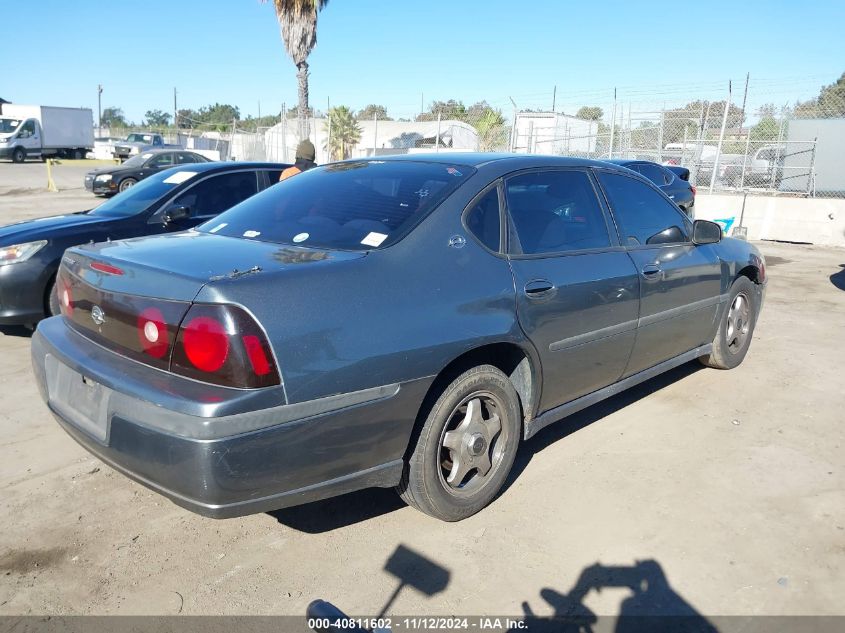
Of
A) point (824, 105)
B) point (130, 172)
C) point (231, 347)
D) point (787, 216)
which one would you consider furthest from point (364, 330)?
point (130, 172)

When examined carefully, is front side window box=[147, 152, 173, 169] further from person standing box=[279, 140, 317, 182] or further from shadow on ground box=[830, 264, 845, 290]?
shadow on ground box=[830, 264, 845, 290]

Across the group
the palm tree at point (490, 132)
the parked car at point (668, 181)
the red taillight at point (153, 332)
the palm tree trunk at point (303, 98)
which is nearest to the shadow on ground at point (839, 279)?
the parked car at point (668, 181)

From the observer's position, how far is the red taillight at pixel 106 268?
9.10 feet

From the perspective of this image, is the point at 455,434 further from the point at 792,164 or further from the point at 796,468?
the point at 792,164

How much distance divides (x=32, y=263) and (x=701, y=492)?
501 centimetres

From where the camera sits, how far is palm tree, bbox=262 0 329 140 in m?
19.8

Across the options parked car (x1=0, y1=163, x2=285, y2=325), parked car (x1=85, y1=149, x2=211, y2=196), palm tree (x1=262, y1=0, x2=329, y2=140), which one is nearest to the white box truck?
parked car (x1=85, y1=149, x2=211, y2=196)

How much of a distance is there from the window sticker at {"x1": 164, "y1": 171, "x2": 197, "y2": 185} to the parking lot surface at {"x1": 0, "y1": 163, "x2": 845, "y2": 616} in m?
2.70

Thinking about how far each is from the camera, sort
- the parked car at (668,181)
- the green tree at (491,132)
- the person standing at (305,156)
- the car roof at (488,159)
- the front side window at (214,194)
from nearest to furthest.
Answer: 1. the car roof at (488,159)
2. the front side window at (214,194)
3. the person standing at (305,156)
4. the parked car at (668,181)
5. the green tree at (491,132)

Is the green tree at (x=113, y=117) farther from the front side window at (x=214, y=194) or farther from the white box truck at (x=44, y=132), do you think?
the front side window at (x=214, y=194)

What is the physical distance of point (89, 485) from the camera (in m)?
3.51

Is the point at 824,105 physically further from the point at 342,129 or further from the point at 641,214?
the point at 342,129

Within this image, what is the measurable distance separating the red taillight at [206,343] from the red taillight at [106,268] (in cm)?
54

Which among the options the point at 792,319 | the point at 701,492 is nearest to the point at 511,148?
the point at 792,319
